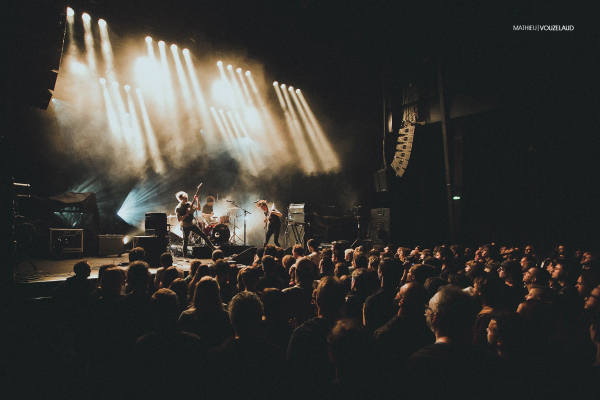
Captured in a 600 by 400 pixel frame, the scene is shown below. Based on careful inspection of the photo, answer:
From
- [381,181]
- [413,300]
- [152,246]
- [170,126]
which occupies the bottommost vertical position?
[413,300]

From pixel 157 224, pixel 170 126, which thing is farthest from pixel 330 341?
pixel 170 126

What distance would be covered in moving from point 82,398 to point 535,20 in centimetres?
1058

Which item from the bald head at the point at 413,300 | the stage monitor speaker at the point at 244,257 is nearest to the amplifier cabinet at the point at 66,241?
the stage monitor speaker at the point at 244,257

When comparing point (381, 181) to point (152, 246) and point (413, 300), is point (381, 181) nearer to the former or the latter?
point (152, 246)

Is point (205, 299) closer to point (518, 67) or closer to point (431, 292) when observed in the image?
point (431, 292)

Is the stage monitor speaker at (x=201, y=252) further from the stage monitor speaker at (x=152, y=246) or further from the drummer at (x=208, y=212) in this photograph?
the drummer at (x=208, y=212)

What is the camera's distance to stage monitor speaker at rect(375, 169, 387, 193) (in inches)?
443

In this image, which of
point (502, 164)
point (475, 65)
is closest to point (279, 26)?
point (475, 65)

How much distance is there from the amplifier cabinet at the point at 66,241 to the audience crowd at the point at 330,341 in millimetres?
6445

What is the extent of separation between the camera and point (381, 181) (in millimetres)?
11422

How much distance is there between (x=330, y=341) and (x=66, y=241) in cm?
993

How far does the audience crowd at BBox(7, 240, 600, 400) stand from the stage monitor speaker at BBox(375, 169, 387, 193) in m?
7.78

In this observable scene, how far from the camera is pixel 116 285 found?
3.13m

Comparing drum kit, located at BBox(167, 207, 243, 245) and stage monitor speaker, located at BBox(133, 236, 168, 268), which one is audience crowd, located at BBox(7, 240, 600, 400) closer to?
stage monitor speaker, located at BBox(133, 236, 168, 268)
